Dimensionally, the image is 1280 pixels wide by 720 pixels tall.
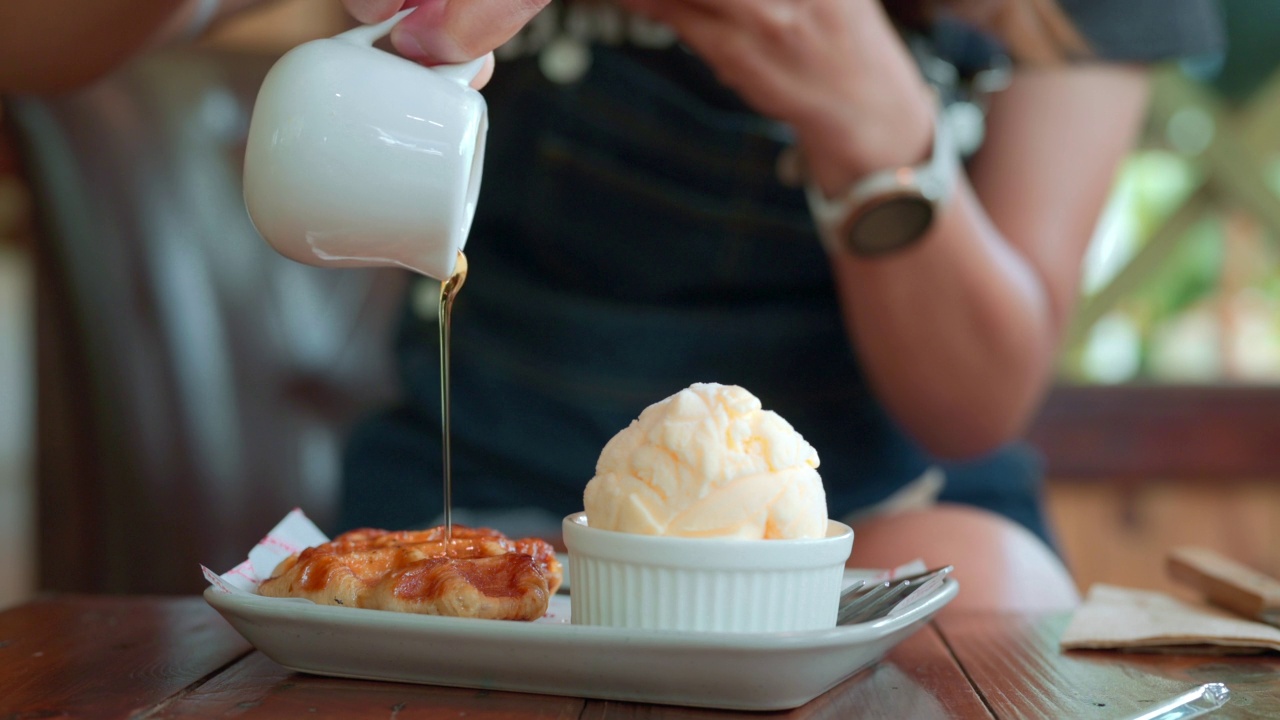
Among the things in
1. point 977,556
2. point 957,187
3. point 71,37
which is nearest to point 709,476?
point 977,556

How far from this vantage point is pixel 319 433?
1628 mm

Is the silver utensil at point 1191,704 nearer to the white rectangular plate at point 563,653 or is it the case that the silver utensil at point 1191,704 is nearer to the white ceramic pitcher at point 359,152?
the white rectangular plate at point 563,653

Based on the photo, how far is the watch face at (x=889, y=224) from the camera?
94 cm

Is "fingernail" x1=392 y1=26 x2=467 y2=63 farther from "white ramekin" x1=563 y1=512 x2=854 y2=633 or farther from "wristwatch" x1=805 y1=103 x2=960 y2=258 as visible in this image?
"wristwatch" x1=805 y1=103 x2=960 y2=258

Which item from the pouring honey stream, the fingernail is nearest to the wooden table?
the pouring honey stream

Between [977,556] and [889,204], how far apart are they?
0.97ft

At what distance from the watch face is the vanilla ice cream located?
454 millimetres

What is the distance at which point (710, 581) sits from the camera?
482mm

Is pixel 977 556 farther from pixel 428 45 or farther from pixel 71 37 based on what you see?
pixel 71 37

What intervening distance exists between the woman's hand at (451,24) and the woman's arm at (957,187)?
0.34 m

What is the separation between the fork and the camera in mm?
571

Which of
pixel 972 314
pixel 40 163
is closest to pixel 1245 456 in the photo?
pixel 972 314

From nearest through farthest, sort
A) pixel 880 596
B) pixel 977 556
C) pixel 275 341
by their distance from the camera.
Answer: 1. pixel 880 596
2. pixel 977 556
3. pixel 275 341

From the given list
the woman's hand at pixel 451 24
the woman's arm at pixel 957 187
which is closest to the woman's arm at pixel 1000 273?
the woman's arm at pixel 957 187
